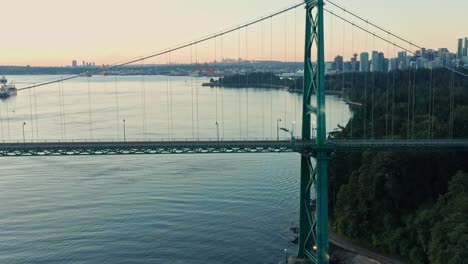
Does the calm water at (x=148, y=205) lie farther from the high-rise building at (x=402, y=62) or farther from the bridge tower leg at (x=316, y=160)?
the high-rise building at (x=402, y=62)

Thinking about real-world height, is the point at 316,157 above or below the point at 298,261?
above

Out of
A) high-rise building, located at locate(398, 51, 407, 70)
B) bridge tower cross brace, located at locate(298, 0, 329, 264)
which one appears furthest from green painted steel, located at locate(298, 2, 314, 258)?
high-rise building, located at locate(398, 51, 407, 70)

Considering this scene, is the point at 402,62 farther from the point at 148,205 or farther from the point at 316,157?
the point at 316,157

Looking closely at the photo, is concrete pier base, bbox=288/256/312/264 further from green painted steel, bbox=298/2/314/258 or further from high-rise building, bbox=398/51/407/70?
high-rise building, bbox=398/51/407/70

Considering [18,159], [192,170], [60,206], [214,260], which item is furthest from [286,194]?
[18,159]

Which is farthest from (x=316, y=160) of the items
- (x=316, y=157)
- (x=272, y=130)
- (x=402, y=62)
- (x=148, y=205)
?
(x=402, y=62)

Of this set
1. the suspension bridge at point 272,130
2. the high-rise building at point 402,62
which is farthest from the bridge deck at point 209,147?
the high-rise building at point 402,62

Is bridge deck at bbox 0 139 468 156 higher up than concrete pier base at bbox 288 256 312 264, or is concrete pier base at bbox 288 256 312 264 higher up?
bridge deck at bbox 0 139 468 156

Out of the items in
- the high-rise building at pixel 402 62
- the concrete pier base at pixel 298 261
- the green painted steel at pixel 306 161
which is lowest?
the concrete pier base at pixel 298 261
